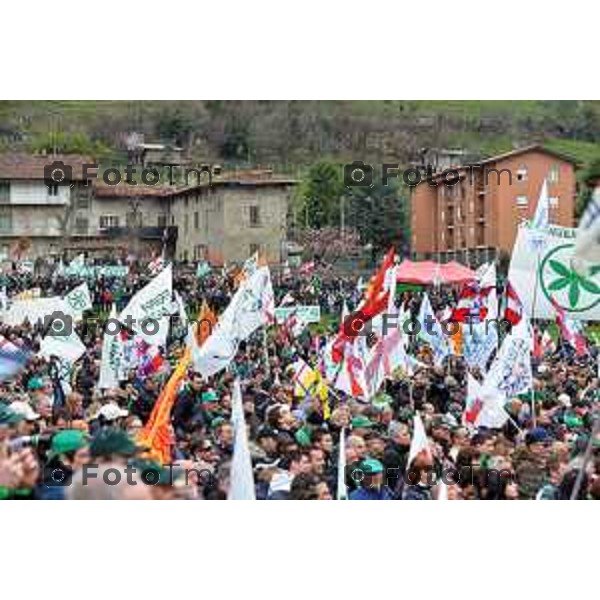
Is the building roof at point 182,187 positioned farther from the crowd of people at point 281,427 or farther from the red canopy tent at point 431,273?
the red canopy tent at point 431,273

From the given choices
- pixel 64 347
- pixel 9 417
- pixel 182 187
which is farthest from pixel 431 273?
pixel 9 417

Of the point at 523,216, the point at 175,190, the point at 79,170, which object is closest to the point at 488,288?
the point at 523,216

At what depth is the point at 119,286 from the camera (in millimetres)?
13047

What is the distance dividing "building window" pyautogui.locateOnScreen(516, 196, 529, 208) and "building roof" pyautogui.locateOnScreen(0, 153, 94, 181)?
12.1 feet

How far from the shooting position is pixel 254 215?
1265 cm

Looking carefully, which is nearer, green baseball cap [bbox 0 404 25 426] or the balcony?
green baseball cap [bbox 0 404 25 426]

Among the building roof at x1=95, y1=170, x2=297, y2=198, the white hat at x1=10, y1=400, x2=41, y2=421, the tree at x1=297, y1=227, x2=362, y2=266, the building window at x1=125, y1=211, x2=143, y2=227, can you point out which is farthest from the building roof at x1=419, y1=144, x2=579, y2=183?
the white hat at x1=10, y1=400, x2=41, y2=421

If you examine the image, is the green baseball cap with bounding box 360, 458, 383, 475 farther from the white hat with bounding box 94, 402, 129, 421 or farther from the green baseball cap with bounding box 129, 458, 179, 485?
the white hat with bounding box 94, 402, 129, 421

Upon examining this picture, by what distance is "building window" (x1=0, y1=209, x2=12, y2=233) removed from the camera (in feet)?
38.7

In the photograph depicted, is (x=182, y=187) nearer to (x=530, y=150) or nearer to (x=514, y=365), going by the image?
(x=530, y=150)

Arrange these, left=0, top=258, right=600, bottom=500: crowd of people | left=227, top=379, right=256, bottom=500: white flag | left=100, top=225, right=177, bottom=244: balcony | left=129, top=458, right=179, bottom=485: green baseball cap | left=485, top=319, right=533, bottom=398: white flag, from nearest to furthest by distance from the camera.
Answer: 1. left=227, top=379, right=256, bottom=500: white flag
2. left=129, top=458, right=179, bottom=485: green baseball cap
3. left=0, top=258, right=600, bottom=500: crowd of people
4. left=485, top=319, right=533, bottom=398: white flag
5. left=100, top=225, right=177, bottom=244: balcony

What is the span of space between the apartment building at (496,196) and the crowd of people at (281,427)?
79 centimetres

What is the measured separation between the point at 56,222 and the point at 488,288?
158 inches

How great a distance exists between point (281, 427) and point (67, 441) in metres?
1.66
